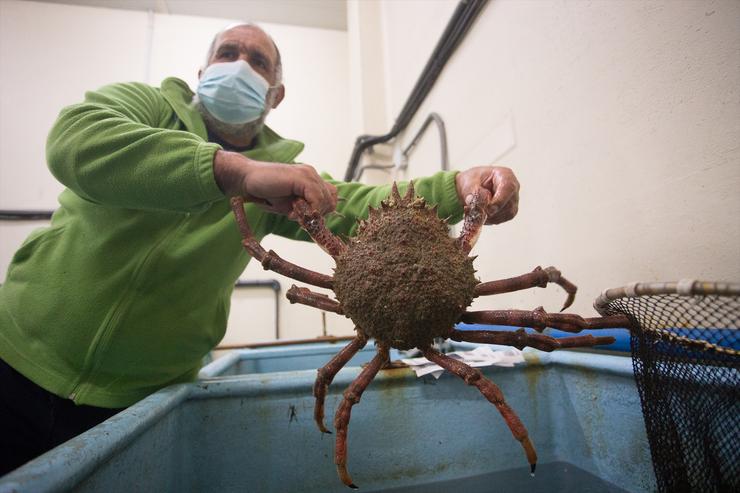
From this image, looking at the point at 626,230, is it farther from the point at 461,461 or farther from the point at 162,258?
the point at 162,258

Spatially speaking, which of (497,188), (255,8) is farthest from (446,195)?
(255,8)

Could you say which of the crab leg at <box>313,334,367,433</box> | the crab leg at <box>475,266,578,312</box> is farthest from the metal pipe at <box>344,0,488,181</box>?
the crab leg at <box>313,334,367,433</box>

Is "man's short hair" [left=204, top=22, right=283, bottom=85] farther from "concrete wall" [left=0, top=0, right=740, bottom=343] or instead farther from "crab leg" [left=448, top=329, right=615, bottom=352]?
"crab leg" [left=448, top=329, right=615, bottom=352]

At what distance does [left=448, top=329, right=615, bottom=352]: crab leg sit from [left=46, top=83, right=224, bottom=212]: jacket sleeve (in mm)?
579

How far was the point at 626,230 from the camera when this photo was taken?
1.01 m

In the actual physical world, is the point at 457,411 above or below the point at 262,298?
below

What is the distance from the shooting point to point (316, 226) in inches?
30.6

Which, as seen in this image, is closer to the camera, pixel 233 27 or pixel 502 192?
pixel 502 192

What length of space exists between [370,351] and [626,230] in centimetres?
151

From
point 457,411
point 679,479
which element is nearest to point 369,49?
point 457,411

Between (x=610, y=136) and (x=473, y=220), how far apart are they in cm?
62

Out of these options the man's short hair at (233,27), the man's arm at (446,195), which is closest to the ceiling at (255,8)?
the man's short hair at (233,27)

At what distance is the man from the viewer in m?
0.68

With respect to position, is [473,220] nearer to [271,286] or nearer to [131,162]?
[131,162]
